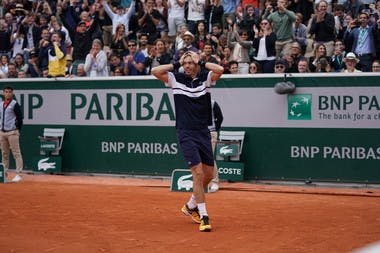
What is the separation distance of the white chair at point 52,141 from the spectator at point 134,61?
7.62 ft

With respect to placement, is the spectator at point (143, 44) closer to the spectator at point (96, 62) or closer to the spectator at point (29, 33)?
the spectator at point (96, 62)

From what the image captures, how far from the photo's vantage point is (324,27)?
758 inches

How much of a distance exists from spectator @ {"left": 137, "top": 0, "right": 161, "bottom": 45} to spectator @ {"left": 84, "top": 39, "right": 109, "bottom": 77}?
6.46 ft

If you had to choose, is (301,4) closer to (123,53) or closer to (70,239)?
(123,53)

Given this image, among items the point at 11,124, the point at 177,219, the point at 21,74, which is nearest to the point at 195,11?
the point at 21,74

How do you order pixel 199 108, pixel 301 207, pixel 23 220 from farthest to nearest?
1. pixel 301 207
2. pixel 23 220
3. pixel 199 108

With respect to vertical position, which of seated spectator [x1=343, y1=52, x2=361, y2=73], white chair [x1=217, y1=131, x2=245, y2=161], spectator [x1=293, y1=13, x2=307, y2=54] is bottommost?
white chair [x1=217, y1=131, x2=245, y2=161]

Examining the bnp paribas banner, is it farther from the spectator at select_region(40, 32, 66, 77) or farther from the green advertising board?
the spectator at select_region(40, 32, 66, 77)

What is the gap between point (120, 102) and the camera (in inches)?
748

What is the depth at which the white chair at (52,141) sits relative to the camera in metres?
19.8

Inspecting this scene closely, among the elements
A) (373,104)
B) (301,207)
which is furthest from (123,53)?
(301,207)

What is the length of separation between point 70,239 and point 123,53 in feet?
40.7

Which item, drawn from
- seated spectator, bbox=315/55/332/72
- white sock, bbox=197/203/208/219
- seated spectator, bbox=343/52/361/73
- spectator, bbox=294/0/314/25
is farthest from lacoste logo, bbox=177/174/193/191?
spectator, bbox=294/0/314/25

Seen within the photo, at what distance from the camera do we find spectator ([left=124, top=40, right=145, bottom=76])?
20297mm
